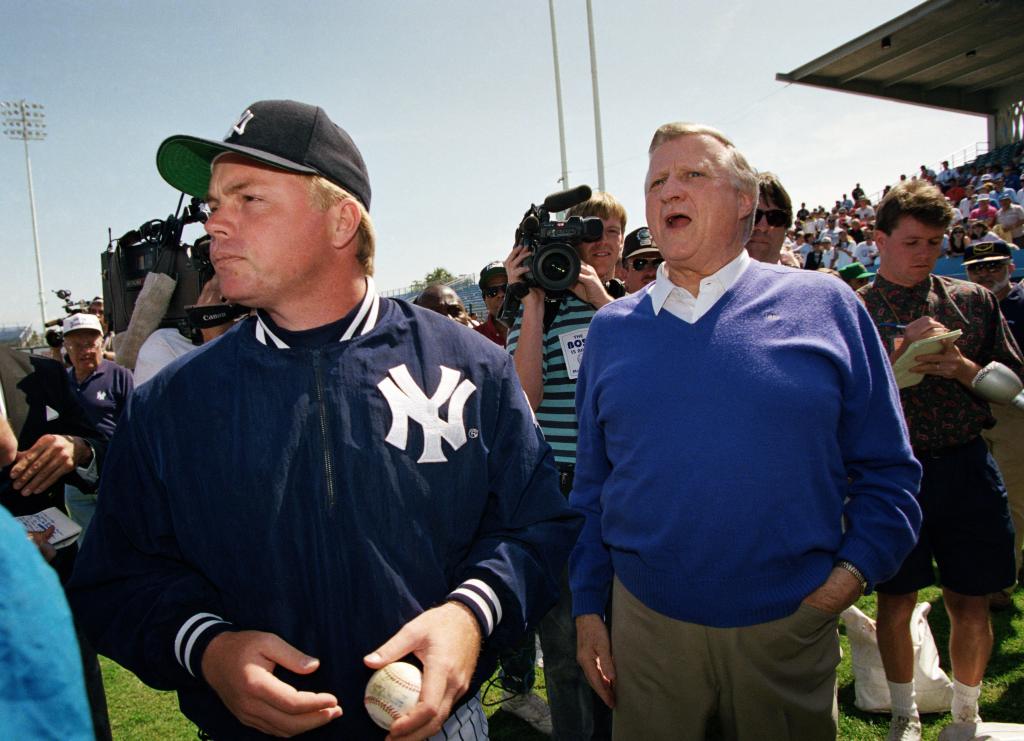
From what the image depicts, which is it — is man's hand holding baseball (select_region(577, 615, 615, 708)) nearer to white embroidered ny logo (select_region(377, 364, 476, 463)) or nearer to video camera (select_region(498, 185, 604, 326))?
white embroidered ny logo (select_region(377, 364, 476, 463))

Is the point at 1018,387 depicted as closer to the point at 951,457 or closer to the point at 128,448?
the point at 951,457

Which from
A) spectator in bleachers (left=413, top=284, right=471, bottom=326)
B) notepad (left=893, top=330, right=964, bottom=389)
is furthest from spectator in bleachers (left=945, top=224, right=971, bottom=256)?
notepad (left=893, top=330, right=964, bottom=389)

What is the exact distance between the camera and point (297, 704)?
1.14 metres

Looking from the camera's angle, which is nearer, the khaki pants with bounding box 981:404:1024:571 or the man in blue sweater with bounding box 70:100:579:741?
the man in blue sweater with bounding box 70:100:579:741

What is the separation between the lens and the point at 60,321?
864 cm

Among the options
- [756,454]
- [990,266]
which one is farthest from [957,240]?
[756,454]

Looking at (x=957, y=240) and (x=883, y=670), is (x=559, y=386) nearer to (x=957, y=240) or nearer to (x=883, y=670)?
(x=883, y=670)

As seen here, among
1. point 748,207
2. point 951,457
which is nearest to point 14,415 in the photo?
point 748,207

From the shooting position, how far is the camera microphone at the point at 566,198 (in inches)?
113

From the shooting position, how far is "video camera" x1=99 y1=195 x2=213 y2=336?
365 centimetres

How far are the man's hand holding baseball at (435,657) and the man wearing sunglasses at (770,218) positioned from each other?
2.21 metres

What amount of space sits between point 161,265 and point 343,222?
2.64 m

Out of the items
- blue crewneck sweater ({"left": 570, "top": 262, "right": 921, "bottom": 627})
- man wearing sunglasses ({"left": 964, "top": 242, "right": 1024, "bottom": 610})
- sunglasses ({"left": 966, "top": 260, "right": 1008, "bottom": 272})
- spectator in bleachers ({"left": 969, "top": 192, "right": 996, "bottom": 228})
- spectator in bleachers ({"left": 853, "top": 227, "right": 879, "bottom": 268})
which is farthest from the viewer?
spectator in bleachers ({"left": 853, "top": 227, "right": 879, "bottom": 268})

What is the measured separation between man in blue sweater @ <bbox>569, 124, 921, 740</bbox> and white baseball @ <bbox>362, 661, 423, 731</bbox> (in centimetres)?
91
